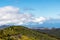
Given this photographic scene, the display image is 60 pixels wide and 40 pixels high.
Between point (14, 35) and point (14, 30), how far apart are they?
610cm

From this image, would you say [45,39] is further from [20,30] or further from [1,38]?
[1,38]

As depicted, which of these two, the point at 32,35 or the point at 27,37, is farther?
the point at 32,35

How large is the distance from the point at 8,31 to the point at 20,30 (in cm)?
512

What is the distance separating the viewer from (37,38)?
203ft

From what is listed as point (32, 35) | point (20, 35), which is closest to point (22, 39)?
point (20, 35)

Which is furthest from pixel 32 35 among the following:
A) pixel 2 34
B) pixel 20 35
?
pixel 2 34

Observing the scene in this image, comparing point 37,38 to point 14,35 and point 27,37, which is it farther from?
point 14,35

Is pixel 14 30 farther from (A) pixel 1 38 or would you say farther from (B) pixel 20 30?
(A) pixel 1 38

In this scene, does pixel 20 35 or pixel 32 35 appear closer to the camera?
pixel 20 35

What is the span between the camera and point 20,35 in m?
58.2

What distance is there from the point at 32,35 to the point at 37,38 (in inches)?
78.8

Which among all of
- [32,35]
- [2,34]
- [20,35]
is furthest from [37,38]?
[2,34]

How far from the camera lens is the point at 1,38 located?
58219 mm

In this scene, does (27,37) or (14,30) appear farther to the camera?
(14,30)
